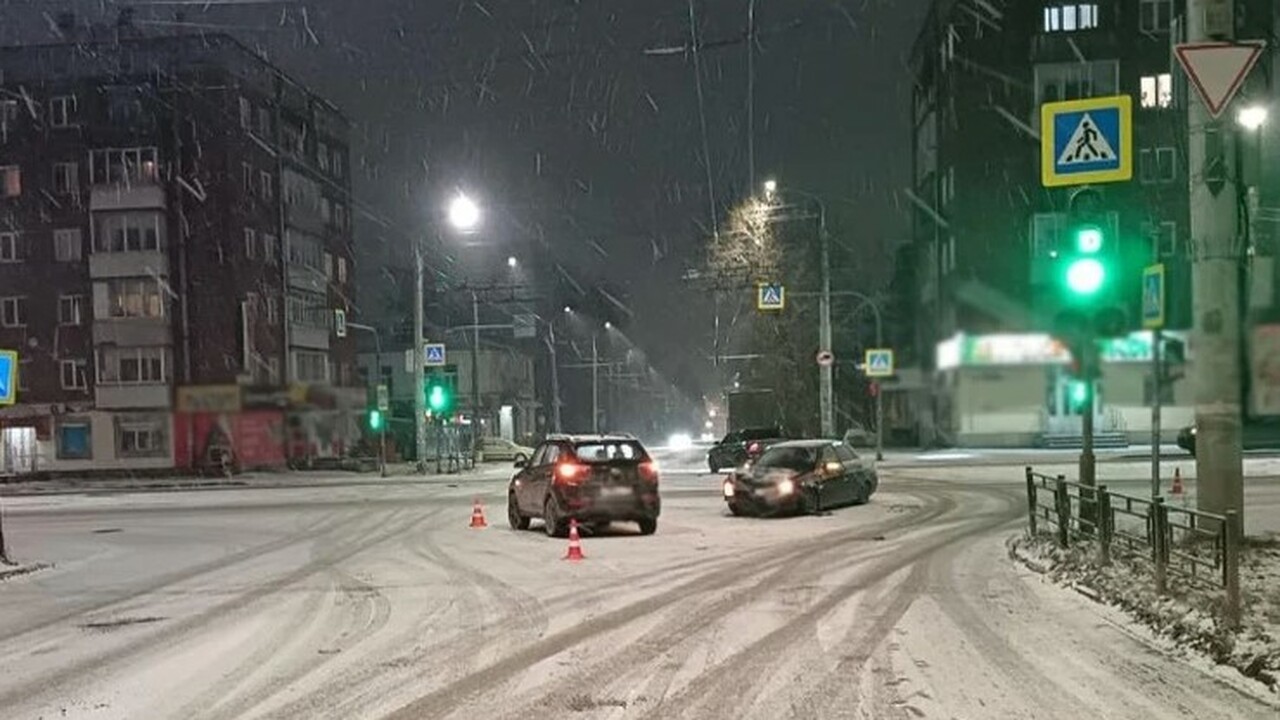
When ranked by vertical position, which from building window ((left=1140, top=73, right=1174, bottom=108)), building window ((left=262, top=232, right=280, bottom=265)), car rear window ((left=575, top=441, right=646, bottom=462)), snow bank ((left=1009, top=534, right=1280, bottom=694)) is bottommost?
snow bank ((left=1009, top=534, right=1280, bottom=694))

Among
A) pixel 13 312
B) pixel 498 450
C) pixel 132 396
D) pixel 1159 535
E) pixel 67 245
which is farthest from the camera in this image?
pixel 498 450

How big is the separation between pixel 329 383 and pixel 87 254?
145 ft

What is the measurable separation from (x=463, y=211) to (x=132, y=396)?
32.8 ft

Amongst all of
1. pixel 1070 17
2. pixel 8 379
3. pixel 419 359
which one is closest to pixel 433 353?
pixel 419 359

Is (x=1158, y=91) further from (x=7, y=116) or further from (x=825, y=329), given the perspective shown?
(x=7, y=116)

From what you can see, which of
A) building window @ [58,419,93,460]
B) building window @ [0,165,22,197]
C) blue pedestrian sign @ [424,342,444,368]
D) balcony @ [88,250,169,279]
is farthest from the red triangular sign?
building window @ [0,165,22,197]

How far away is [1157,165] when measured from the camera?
45.5 ft

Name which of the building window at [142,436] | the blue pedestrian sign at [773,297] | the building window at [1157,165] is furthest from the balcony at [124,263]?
the building window at [1157,165]

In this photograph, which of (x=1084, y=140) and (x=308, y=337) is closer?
(x=1084, y=140)

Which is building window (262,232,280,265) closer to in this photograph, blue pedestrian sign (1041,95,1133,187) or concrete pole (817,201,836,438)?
concrete pole (817,201,836,438)

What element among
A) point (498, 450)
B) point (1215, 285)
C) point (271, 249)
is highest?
point (271, 249)

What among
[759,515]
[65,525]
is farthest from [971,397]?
[65,525]

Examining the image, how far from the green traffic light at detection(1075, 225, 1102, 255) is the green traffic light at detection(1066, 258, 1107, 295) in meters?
0.24

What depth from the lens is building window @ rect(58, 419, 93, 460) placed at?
136 feet
